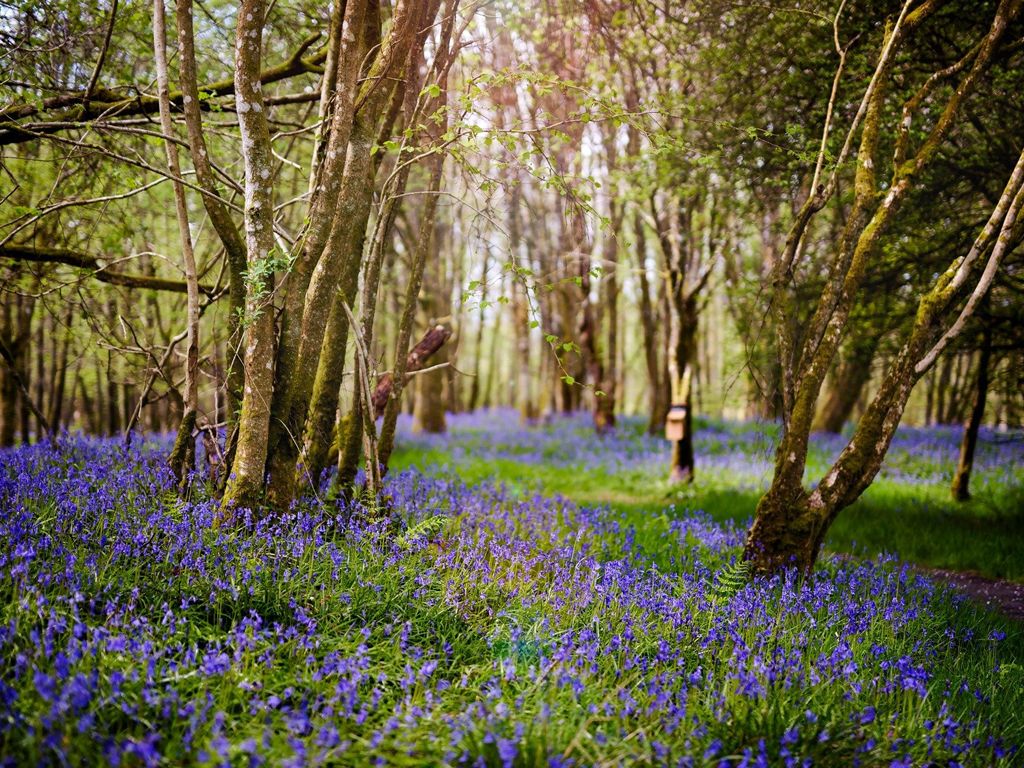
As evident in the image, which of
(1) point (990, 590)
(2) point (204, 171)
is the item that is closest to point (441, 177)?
(2) point (204, 171)

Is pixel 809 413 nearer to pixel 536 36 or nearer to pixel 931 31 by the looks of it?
pixel 931 31

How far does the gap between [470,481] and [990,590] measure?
20.6ft

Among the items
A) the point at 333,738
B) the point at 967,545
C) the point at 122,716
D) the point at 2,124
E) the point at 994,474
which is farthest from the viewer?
the point at 994,474

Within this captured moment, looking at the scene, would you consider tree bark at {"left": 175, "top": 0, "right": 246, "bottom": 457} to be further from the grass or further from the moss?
the grass

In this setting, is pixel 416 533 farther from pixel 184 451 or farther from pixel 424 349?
pixel 424 349

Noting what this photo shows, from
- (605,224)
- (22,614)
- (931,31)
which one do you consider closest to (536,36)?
(931,31)

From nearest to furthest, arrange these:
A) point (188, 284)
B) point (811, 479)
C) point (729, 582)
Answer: point (729, 582), point (188, 284), point (811, 479)

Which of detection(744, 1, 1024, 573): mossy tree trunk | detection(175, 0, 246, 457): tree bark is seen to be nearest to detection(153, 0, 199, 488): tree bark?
detection(175, 0, 246, 457): tree bark

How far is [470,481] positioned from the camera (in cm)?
953

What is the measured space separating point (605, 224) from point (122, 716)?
4254 mm

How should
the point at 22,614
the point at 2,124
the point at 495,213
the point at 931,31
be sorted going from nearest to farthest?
the point at 22,614 → the point at 2,124 → the point at 495,213 → the point at 931,31

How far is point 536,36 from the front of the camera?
9.01 meters

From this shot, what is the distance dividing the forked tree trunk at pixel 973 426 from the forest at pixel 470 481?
0.09 m

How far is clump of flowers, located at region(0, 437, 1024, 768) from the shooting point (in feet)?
8.36
